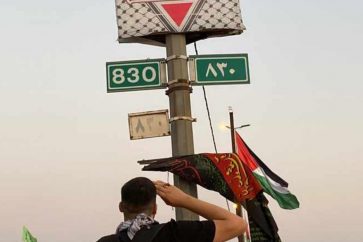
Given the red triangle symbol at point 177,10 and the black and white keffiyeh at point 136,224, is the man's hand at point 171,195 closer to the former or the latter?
the black and white keffiyeh at point 136,224

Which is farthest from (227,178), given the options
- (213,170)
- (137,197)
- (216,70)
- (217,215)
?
(137,197)

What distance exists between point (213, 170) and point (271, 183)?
4443 mm

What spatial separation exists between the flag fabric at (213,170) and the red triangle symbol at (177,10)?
4.94ft

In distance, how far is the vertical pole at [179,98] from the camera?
5.27 metres

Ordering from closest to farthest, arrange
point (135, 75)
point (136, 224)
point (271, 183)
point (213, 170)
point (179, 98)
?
point (136, 224) → point (213, 170) → point (179, 98) → point (135, 75) → point (271, 183)

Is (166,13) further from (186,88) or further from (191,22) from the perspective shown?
A: (186,88)

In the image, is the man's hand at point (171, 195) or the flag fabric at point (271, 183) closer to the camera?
the man's hand at point (171, 195)

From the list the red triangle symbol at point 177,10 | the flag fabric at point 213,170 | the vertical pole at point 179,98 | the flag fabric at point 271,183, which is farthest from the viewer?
the flag fabric at point 271,183

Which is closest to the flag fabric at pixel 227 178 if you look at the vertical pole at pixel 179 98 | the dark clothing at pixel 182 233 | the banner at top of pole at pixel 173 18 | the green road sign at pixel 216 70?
the vertical pole at pixel 179 98

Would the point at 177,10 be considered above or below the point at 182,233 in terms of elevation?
above

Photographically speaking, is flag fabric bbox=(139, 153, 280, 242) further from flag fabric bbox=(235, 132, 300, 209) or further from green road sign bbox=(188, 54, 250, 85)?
flag fabric bbox=(235, 132, 300, 209)

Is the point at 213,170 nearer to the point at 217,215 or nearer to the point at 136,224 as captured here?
the point at 217,215

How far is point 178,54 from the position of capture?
549cm

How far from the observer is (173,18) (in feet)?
18.4
